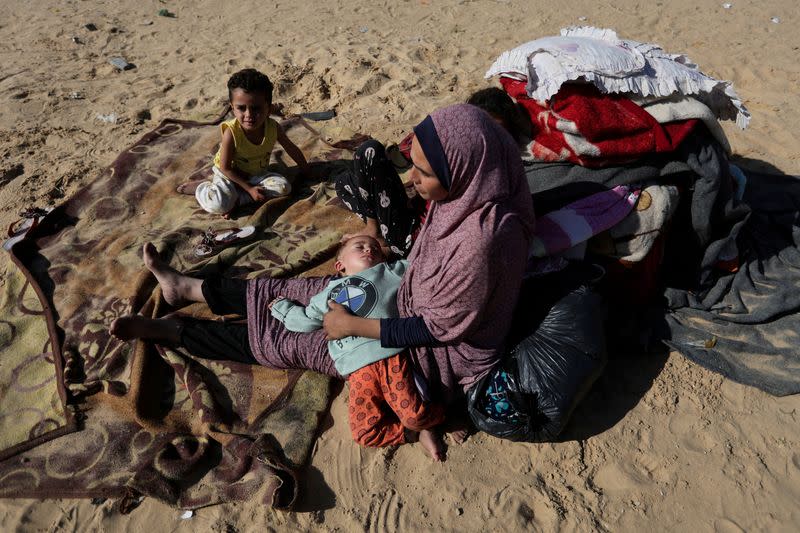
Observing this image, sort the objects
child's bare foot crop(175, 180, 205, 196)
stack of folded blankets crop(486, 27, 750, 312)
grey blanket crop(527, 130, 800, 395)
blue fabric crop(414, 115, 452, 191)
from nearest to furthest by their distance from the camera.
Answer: blue fabric crop(414, 115, 452, 191), stack of folded blankets crop(486, 27, 750, 312), grey blanket crop(527, 130, 800, 395), child's bare foot crop(175, 180, 205, 196)

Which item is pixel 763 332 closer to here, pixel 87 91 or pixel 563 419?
pixel 563 419

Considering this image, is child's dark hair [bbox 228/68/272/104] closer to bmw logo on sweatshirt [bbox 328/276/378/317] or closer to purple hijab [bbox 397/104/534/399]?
bmw logo on sweatshirt [bbox 328/276/378/317]

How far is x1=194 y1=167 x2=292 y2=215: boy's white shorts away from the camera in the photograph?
146 inches

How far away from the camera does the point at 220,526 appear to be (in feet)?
7.71

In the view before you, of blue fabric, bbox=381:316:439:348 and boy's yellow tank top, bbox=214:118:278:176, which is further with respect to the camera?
boy's yellow tank top, bbox=214:118:278:176

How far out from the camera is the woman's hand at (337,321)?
243 cm

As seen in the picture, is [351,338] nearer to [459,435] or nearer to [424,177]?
[459,435]

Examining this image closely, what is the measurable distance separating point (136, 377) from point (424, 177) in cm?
179

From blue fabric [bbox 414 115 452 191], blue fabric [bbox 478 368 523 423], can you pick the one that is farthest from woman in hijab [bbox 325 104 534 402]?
blue fabric [bbox 478 368 523 423]

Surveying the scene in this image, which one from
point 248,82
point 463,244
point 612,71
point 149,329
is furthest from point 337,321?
point 248,82

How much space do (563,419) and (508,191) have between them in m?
1.08

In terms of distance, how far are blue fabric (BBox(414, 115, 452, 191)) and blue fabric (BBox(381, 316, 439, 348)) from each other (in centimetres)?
62

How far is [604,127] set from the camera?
2.52 m

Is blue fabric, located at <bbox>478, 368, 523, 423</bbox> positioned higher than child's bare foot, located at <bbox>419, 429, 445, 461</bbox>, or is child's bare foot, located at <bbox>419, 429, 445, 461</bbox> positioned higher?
blue fabric, located at <bbox>478, 368, 523, 423</bbox>
